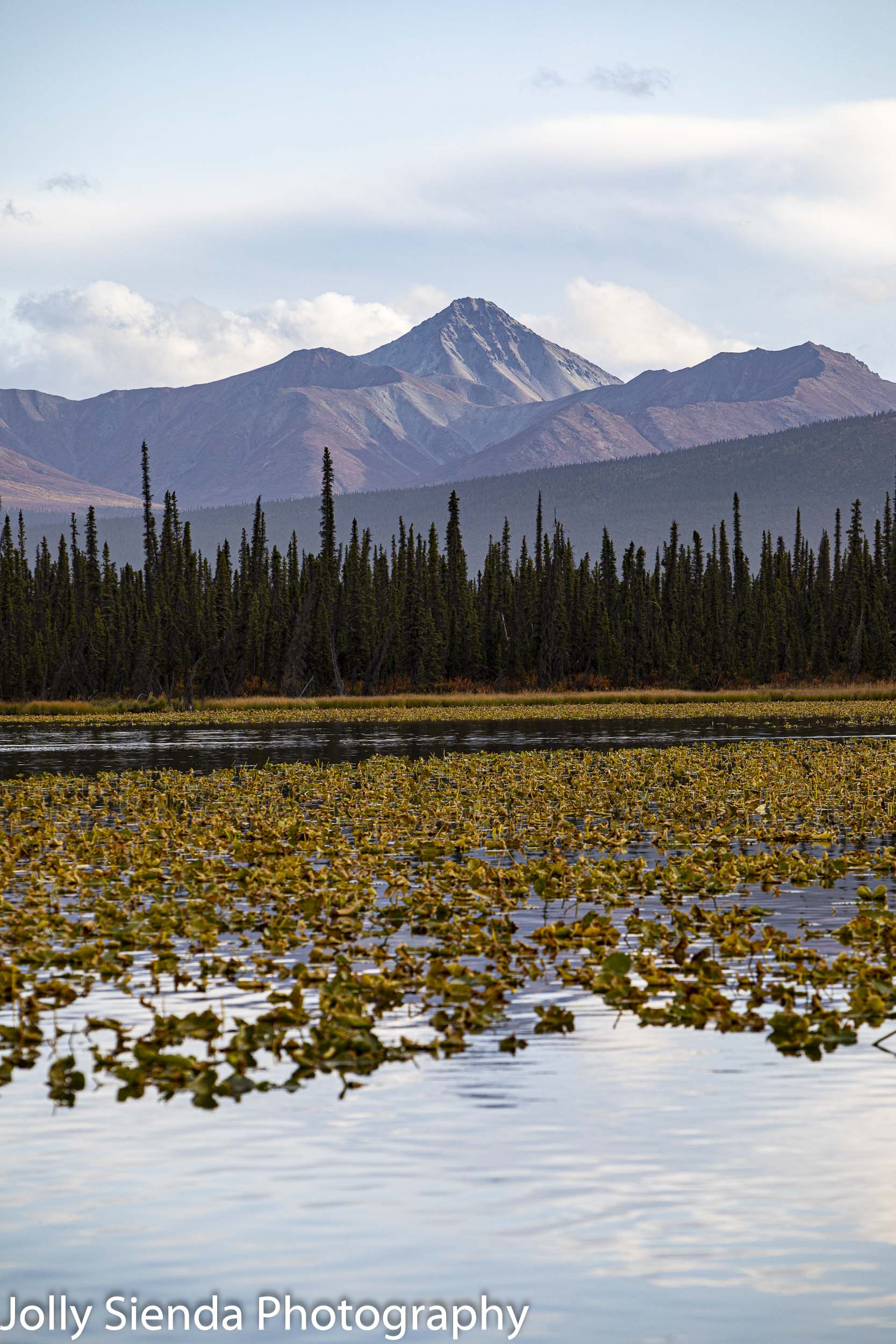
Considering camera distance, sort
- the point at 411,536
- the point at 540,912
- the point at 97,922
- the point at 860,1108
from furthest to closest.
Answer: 1. the point at 411,536
2. the point at 540,912
3. the point at 97,922
4. the point at 860,1108

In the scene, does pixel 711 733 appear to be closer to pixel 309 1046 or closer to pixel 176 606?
pixel 309 1046

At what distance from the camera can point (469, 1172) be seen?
8.76 m

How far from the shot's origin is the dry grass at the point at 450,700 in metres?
85.6

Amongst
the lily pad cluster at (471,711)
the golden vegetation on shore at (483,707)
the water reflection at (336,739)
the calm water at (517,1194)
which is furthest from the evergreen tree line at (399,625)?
the calm water at (517,1194)

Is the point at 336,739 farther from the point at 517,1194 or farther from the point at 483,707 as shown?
the point at 517,1194

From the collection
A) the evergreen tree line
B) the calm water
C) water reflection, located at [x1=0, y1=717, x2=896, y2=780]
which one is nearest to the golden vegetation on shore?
water reflection, located at [x1=0, y1=717, x2=896, y2=780]

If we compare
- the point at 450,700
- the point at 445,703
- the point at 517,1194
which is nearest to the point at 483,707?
the point at 445,703

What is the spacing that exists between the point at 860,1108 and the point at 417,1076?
3.01m

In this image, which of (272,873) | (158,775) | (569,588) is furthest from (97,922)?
(569,588)

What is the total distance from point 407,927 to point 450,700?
2878 inches

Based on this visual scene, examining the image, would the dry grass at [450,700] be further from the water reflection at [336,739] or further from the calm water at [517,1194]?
the calm water at [517,1194]

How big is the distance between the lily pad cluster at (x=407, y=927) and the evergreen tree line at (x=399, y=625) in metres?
62.5

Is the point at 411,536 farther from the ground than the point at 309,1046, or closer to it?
farther from the ground

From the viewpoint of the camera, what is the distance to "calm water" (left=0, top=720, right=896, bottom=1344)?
725cm
